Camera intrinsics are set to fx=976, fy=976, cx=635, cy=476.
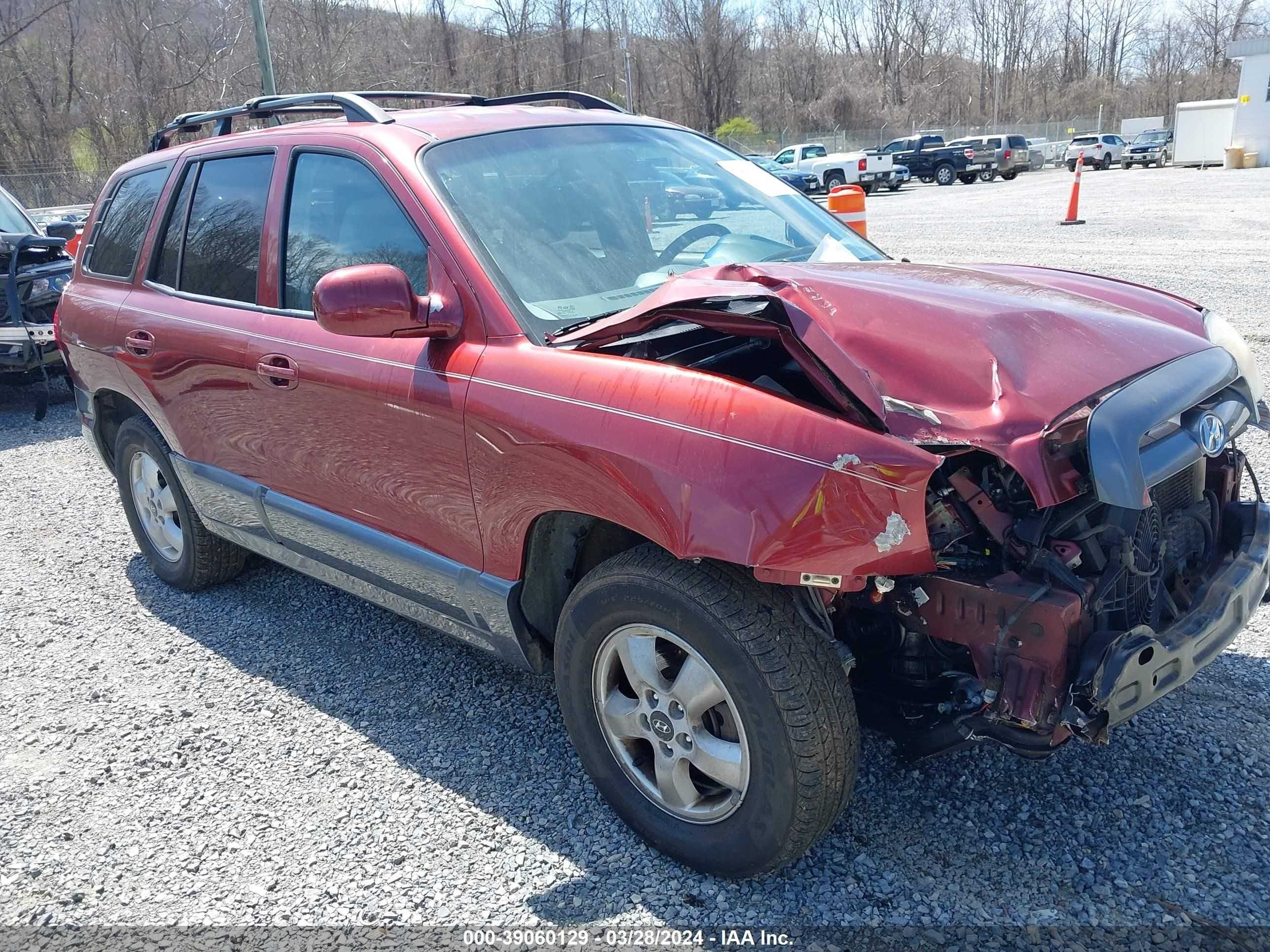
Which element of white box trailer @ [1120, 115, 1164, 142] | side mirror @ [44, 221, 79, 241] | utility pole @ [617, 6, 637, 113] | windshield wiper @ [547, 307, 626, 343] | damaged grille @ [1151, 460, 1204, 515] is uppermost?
utility pole @ [617, 6, 637, 113]

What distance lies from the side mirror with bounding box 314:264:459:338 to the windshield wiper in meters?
0.36

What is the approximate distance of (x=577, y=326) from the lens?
2.78 metres

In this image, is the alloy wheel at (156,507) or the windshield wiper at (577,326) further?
the alloy wheel at (156,507)

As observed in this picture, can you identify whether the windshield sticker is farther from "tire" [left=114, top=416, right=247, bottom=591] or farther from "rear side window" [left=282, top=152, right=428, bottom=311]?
"tire" [left=114, top=416, right=247, bottom=591]

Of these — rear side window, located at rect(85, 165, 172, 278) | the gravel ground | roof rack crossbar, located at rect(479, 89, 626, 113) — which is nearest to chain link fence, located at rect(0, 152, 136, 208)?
rear side window, located at rect(85, 165, 172, 278)

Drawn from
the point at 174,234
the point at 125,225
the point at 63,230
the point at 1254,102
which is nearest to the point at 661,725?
the point at 174,234

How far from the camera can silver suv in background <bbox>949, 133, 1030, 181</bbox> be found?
36.0m

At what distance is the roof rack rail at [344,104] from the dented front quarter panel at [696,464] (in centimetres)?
140

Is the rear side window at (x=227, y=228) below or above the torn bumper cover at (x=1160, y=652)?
above

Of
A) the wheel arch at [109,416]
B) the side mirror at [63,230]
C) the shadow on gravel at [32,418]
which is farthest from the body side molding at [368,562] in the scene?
the side mirror at [63,230]

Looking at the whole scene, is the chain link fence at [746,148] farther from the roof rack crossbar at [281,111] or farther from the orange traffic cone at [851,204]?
the roof rack crossbar at [281,111]

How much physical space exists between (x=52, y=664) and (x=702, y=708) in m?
3.10

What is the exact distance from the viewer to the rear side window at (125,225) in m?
4.33

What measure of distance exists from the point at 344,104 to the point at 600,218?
118 cm
